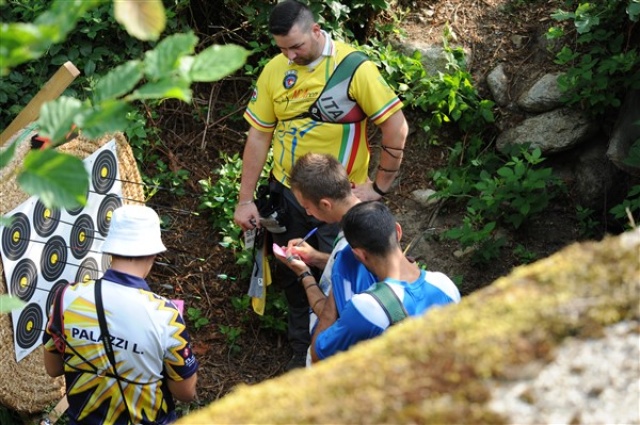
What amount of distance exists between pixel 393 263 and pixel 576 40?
3.44 m

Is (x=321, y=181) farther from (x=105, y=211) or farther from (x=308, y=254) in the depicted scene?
(x=105, y=211)

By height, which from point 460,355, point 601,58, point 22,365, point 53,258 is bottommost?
point 22,365

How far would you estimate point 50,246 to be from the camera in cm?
490

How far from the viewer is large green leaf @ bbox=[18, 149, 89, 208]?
159cm

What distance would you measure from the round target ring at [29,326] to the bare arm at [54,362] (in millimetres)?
977

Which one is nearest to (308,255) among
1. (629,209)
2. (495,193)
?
(495,193)

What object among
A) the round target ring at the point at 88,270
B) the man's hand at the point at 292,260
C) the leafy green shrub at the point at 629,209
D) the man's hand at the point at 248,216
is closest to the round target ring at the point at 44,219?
the round target ring at the point at 88,270

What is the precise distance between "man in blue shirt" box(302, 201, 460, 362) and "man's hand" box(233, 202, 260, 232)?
158 cm

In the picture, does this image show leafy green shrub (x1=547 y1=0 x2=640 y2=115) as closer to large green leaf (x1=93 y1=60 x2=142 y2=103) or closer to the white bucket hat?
the white bucket hat

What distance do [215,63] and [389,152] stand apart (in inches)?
131

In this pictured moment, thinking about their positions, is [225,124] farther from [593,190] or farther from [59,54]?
[593,190]

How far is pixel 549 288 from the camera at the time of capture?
1442 mm

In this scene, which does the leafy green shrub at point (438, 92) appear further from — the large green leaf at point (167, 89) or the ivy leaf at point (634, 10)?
the large green leaf at point (167, 89)

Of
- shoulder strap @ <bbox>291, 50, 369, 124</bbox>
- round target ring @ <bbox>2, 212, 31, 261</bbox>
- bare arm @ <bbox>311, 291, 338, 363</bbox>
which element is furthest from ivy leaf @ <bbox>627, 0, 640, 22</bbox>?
round target ring @ <bbox>2, 212, 31, 261</bbox>
